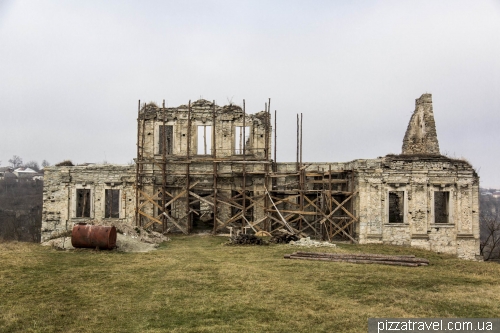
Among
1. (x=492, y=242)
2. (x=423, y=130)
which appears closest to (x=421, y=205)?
(x=423, y=130)

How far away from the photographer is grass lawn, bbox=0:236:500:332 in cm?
693

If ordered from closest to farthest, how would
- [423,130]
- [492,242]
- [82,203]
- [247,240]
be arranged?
[247,240] < [82,203] < [423,130] < [492,242]

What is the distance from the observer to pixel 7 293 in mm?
8562

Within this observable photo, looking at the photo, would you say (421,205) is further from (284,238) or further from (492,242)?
(492,242)

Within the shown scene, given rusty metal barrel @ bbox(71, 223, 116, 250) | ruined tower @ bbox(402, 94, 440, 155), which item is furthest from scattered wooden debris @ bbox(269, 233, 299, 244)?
ruined tower @ bbox(402, 94, 440, 155)

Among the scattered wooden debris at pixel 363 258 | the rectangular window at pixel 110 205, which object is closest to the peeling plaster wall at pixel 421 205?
the scattered wooden debris at pixel 363 258

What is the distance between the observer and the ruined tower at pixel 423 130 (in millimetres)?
22484

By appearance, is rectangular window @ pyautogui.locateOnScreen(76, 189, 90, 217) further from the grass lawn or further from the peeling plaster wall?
the peeling plaster wall

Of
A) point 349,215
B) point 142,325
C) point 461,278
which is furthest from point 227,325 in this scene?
point 349,215

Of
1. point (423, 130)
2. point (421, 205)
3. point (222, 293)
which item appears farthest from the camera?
point (423, 130)

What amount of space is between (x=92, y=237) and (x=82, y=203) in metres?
A: 9.35

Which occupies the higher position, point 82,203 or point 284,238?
point 82,203

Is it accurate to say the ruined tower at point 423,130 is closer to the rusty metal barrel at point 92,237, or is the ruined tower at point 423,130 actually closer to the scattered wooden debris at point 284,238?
the scattered wooden debris at point 284,238

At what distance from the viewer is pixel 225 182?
69.1 feet
